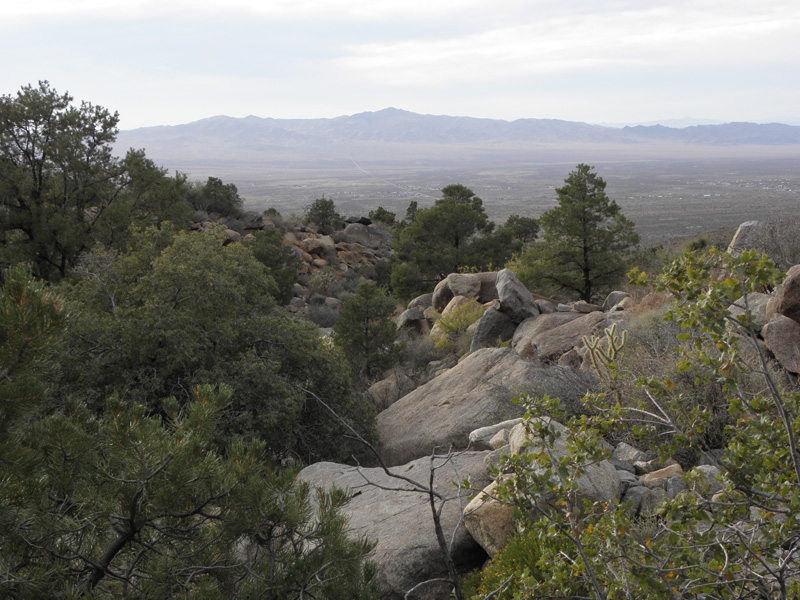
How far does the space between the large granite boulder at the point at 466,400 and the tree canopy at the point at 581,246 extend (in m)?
11.4

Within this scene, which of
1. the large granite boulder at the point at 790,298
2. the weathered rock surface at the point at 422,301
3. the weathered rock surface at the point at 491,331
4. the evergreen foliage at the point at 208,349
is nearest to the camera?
the large granite boulder at the point at 790,298

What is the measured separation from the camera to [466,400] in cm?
1035

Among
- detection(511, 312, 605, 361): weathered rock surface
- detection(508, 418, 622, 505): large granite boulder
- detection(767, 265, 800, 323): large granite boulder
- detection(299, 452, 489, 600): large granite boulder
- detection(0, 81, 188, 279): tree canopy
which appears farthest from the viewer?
detection(0, 81, 188, 279): tree canopy

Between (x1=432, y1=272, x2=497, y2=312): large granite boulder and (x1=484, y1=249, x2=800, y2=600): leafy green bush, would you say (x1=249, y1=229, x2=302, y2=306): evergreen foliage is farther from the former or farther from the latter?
(x1=484, y1=249, x2=800, y2=600): leafy green bush

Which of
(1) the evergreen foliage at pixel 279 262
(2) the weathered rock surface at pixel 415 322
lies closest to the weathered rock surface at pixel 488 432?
(2) the weathered rock surface at pixel 415 322

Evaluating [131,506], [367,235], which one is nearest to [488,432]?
[131,506]

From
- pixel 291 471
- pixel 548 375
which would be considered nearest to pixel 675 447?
pixel 291 471

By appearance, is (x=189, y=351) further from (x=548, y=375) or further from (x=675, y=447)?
(x=675, y=447)

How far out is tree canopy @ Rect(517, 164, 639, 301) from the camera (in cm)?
2209

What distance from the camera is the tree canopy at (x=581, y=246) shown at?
2209 centimetres

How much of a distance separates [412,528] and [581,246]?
1807cm

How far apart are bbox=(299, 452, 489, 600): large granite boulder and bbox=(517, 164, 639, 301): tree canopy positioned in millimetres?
15640

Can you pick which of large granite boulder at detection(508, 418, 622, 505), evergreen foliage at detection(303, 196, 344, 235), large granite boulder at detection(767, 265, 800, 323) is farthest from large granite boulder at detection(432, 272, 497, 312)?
evergreen foliage at detection(303, 196, 344, 235)

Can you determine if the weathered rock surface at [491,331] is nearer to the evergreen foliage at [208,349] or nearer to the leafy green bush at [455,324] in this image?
the leafy green bush at [455,324]
